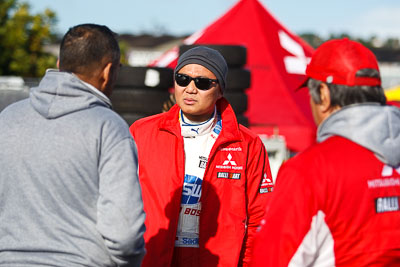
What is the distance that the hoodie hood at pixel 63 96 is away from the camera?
2441mm

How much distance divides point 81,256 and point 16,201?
0.33 metres

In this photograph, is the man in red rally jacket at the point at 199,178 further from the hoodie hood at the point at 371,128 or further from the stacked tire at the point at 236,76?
the stacked tire at the point at 236,76

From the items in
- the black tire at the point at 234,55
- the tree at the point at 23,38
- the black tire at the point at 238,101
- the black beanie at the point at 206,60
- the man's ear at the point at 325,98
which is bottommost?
the man's ear at the point at 325,98

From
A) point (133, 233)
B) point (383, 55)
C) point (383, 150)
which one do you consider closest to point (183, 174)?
point (133, 233)

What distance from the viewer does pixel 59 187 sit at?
7.77 feet

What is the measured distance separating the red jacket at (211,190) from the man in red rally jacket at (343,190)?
1134mm

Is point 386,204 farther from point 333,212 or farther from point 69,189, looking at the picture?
point 69,189

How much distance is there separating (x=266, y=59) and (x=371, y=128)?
31.9ft

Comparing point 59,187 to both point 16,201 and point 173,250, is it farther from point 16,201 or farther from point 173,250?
point 173,250

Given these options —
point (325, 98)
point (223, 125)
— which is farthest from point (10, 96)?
point (325, 98)

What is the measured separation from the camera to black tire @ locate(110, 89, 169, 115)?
8.22 metres

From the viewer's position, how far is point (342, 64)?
96.1 inches

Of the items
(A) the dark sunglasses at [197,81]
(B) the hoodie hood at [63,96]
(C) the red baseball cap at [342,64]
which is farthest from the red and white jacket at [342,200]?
(A) the dark sunglasses at [197,81]

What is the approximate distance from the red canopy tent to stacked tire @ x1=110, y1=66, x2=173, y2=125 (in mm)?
3123
